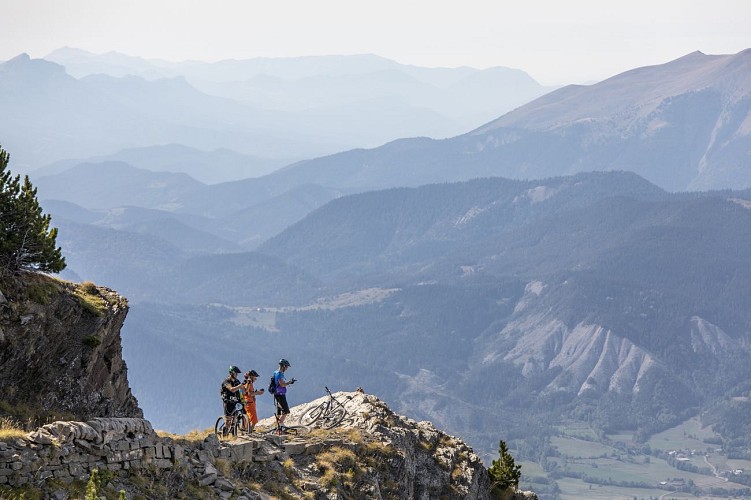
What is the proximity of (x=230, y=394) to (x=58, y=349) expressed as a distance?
21.4 ft

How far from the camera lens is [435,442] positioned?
5294cm

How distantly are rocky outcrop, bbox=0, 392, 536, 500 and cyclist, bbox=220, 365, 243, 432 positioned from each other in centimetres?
110

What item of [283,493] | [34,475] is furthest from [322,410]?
[34,475]

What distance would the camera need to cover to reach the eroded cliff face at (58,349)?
43000 mm

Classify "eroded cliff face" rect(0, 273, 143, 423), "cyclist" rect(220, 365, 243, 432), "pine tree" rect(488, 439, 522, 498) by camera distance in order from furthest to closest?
"pine tree" rect(488, 439, 522, 498) → "cyclist" rect(220, 365, 243, 432) → "eroded cliff face" rect(0, 273, 143, 423)

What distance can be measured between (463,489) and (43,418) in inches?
654

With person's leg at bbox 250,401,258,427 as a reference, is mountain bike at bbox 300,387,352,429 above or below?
above

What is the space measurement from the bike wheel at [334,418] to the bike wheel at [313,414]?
1.06 ft

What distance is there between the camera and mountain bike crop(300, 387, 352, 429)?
50.7 meters

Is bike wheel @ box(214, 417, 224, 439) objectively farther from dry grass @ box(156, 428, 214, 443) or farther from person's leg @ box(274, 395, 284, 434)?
person's leg @ box(274, 395, 284, 434)

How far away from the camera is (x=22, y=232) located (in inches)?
1821

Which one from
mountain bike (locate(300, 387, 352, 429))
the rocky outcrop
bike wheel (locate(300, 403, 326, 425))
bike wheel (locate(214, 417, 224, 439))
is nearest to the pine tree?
the rocky outcrop

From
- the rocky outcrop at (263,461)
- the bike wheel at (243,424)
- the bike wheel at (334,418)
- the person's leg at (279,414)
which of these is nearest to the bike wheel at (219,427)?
the bike wheel at (243,424)

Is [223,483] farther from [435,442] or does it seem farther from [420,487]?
[435,442]
